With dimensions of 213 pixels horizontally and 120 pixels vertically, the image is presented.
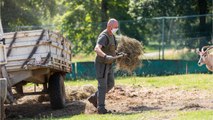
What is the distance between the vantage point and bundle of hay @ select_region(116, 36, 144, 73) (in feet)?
44.6

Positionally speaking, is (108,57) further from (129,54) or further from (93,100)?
(129,54)

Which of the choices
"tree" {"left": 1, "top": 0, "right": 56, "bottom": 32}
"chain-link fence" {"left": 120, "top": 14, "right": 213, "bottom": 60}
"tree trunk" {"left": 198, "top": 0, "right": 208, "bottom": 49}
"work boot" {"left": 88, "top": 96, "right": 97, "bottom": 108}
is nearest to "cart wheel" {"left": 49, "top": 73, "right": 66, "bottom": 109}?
"work boot" {"left": 88, "top": 96, "right": 97, "bottom": 108}

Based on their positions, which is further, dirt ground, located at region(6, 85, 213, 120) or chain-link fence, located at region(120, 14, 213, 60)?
chain-link fence, located at region(120, 14, 213, 60)

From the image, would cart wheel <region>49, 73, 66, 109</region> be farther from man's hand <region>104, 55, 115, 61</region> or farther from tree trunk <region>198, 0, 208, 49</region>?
tree trunk <region>198, 0, 208, 49</region>

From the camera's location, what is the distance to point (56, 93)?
41.4 ft

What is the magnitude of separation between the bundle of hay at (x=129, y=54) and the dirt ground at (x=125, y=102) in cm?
85

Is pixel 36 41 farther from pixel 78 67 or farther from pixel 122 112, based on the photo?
pixel 78 67

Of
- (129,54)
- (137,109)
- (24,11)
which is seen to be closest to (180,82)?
(129,54)

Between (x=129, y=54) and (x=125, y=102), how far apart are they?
1.31m

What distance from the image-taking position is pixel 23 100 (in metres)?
14.9

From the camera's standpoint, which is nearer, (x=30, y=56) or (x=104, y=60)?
(x=104, y=60)

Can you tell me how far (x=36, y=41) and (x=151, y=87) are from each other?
213 inches

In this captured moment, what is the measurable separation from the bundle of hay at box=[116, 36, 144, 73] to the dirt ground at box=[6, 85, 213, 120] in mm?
853

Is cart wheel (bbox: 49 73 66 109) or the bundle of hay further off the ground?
the bundle of hay
